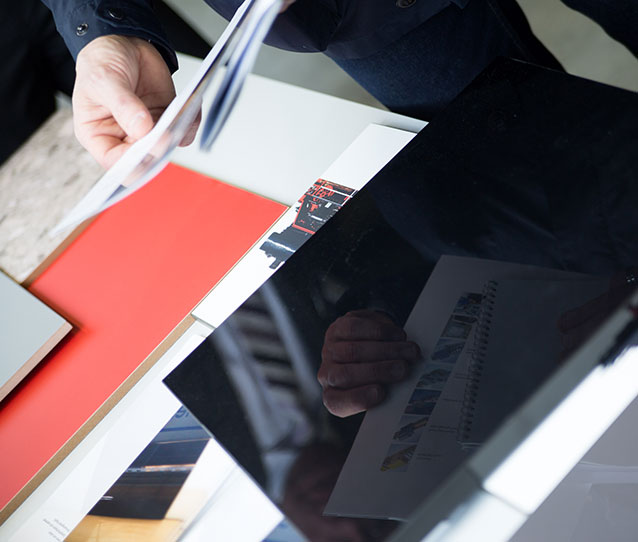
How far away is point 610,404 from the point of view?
25 cm

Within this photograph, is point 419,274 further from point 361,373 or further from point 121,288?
point 121,288

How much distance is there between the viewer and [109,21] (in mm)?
584

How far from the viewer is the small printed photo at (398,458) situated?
0.36 meters

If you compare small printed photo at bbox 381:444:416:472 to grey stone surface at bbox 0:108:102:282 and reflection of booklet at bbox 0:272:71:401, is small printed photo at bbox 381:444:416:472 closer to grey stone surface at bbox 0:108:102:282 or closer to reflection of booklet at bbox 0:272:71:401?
reflection of booklet at bbox 0:272:71:401

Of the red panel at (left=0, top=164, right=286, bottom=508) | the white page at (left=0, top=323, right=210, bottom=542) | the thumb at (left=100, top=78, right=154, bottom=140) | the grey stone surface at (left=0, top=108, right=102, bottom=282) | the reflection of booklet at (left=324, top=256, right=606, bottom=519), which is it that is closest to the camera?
the reflection of booklet at (left=324, top=256, right=606, bottom=519)

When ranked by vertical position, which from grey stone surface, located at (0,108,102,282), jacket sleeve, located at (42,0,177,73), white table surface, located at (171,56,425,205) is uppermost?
white table surface, located at (171,56,425,205)

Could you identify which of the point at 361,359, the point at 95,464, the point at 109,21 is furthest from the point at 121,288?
the point at 361,359

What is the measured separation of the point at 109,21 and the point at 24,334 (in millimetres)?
489

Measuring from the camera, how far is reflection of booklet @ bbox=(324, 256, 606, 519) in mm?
352

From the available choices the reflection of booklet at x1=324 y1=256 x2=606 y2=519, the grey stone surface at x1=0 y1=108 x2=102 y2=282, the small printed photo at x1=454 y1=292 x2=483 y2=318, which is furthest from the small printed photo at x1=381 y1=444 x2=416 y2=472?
the grey stone surface at x1=0 y1=108 x2=102 y2=282

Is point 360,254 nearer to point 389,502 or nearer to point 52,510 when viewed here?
point 389,502

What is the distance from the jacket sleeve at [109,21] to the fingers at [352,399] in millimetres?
423

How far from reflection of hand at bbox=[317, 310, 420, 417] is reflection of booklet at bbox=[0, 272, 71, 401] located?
0.56 m

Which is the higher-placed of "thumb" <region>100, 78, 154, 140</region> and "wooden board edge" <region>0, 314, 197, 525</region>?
"thumb" <region>100, 78, 154, 140</region>
